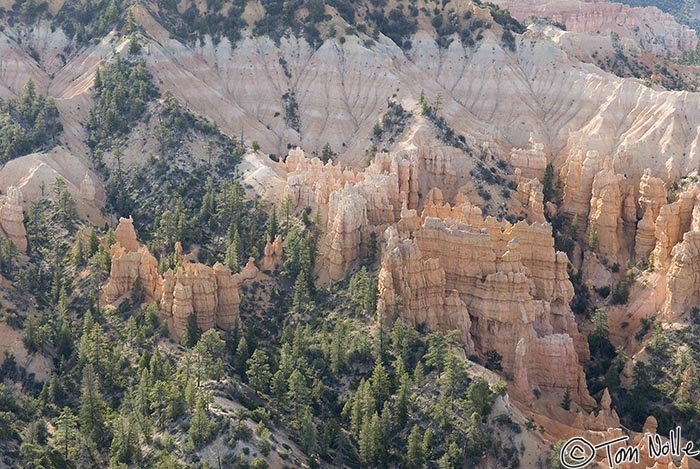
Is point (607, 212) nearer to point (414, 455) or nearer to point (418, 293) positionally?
point (418, 293)

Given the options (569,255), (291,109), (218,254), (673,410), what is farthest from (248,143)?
(673,410)

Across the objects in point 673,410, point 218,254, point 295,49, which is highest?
point 295,49

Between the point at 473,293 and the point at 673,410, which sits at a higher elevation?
the point at 473,293

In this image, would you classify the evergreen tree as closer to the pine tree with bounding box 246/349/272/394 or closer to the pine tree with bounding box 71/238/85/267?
the pine tree with bounding box 71/238/85/267

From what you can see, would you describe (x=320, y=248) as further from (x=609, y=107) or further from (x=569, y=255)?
(x=609, y=107)

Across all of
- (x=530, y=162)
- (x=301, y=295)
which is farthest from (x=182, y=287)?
(x=530, y=162)

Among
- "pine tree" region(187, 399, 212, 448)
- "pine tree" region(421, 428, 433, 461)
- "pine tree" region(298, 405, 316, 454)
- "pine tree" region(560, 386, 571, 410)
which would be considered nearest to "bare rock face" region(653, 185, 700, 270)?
"pine tree" region(560, 386, 571, 410)
